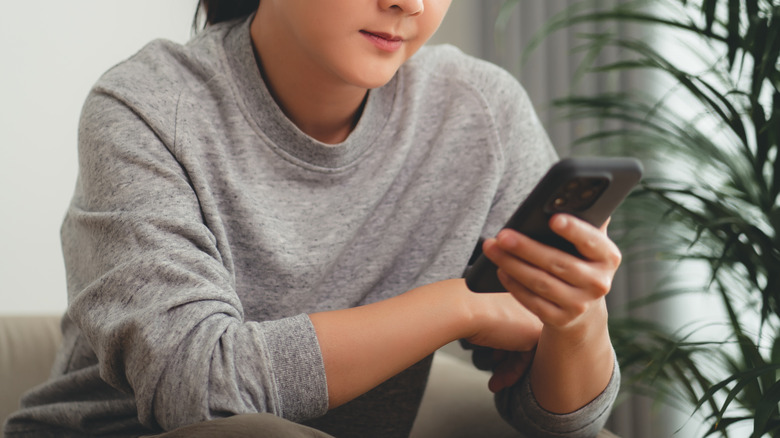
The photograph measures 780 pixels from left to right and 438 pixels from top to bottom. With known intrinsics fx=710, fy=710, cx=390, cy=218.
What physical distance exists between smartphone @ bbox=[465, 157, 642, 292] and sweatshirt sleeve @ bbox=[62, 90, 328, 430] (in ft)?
0.88

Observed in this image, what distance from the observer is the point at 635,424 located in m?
1.93

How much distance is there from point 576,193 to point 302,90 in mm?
500

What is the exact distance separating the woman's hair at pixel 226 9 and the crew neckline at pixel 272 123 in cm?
9

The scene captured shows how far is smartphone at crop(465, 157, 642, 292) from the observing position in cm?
57

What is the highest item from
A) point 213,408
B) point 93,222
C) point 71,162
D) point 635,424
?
point 93,222

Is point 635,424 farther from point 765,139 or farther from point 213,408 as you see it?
point 213,408

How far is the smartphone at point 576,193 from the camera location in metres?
0.57

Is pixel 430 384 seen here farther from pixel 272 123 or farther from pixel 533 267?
pixel 533 267

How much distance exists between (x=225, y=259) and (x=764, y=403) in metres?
0.63

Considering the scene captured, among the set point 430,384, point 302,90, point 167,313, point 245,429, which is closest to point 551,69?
point 430,384

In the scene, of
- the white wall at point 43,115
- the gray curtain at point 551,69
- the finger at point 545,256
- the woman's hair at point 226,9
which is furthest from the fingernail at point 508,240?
the white wall at point 43,115

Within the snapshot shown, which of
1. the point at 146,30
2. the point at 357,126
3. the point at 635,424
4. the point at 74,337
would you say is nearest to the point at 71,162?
the point at 146,30

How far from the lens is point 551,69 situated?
2205 millimetres

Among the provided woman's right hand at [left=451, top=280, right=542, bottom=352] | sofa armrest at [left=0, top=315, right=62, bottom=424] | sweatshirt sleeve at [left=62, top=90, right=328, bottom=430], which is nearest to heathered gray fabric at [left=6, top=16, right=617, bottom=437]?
sweatshirt sleeve at [left=62, top=90, right=328, bottom=430]
